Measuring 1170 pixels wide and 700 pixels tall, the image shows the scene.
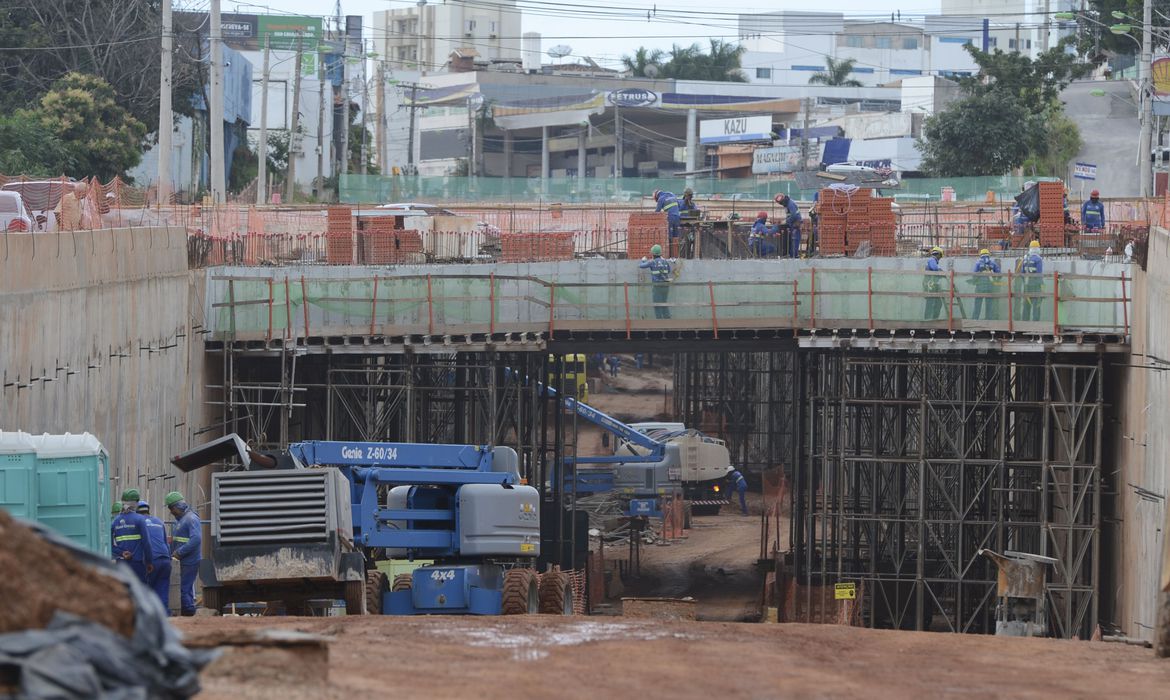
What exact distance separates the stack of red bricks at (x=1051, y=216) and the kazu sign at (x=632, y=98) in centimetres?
6342

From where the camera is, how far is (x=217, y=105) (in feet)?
153

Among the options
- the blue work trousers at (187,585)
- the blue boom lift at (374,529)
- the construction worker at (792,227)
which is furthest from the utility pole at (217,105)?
the blue work trousers at (187,585)

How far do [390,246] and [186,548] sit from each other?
73.4 ft

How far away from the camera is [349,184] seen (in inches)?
2419

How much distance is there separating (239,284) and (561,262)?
6879mm

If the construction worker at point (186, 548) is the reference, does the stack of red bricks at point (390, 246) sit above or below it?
above

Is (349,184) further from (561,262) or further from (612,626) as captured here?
(612,626)

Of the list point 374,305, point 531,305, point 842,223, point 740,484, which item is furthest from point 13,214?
point 740,484

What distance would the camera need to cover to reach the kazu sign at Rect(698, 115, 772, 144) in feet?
326

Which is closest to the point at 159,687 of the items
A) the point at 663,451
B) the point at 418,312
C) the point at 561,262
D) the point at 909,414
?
the point at 418,312

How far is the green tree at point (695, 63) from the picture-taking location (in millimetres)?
139125

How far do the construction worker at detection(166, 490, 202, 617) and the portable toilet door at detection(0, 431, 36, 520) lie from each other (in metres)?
2.91

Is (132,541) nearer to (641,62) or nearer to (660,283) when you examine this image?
(660,283)

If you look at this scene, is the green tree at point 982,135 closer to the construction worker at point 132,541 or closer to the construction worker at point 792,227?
the construction worker at point 792,227
